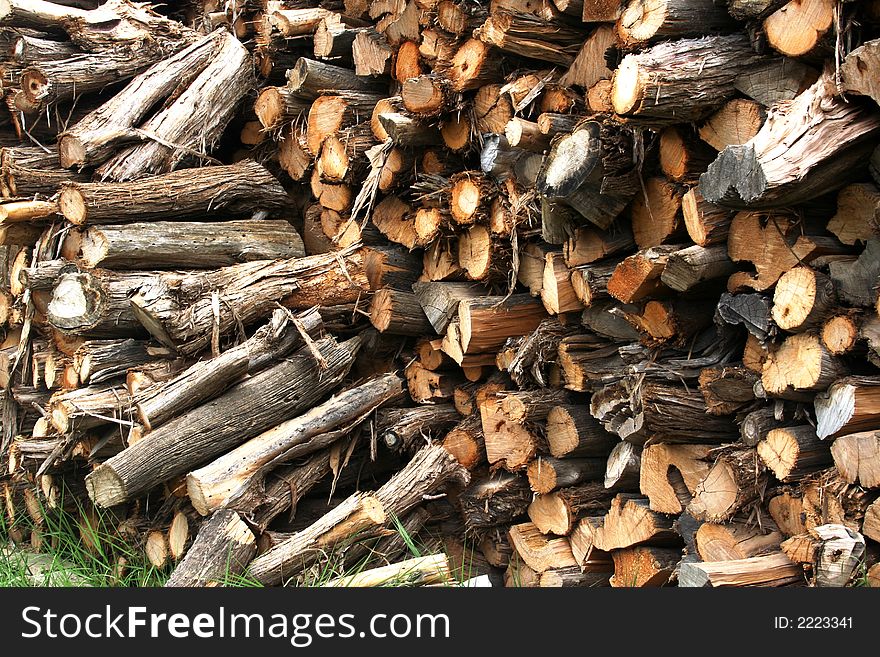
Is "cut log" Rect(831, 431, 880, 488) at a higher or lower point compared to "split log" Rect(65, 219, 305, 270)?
higher

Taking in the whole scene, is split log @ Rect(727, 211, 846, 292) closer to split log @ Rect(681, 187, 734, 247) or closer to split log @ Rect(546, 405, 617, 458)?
split log @ Rect(681, 187, 734, 247)

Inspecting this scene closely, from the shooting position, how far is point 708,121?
2.81 metres

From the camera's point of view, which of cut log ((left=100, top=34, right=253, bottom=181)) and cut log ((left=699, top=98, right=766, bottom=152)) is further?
cut log ((left=100, top=34, right=253, bottom=181))

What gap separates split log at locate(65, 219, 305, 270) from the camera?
3824 mm

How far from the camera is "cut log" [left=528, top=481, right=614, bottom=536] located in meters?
3.53

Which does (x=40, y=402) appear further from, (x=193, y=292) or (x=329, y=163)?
(x=329, y=163)

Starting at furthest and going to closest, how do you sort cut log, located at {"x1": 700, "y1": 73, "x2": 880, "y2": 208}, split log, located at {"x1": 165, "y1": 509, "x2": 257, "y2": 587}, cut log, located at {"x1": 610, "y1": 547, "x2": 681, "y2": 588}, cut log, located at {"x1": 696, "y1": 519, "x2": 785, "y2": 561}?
1. split log, located at {"x1": 165, "y1": 509, "x2": 257, "y2": 587}
2. cut log, located at {"x1": 610, "y1": 547, "x2": 681, "y2": 588}
3. cut log, located at {"x1": 696, "y1": 519, "x2": 785, "y2": 561}
4. cut log, located at {"x1": 700, "y1": 73, "x2": 880, "y2": 208}

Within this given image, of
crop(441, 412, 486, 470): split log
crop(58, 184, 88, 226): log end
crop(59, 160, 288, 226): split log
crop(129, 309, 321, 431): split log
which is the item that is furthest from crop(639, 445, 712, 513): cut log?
crop(58, 184, 88, 226): log end

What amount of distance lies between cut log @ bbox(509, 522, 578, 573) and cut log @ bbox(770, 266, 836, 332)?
4.29 ft

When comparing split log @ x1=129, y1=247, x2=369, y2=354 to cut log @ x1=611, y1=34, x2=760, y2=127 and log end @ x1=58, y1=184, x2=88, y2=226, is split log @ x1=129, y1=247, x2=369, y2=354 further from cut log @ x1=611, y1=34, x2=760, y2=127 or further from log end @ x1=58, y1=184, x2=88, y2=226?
cut log @ x1=611, y1=34, x2=760, y2=127

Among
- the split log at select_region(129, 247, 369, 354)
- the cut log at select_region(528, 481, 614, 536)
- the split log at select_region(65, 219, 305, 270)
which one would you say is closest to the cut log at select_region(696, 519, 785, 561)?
the cut log at select_region(528, 481, 614, 536)

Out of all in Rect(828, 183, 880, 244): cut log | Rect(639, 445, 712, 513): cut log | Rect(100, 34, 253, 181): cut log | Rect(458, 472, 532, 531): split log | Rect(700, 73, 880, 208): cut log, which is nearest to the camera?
Rect(700, 73, 880, 208): cut log

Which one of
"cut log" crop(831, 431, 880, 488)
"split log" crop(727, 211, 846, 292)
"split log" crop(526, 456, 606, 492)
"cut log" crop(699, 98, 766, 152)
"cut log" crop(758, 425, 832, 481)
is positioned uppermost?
"cut log" crop(699, 98, 766, 152)

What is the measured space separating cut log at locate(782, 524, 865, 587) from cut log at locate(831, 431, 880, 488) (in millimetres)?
139
